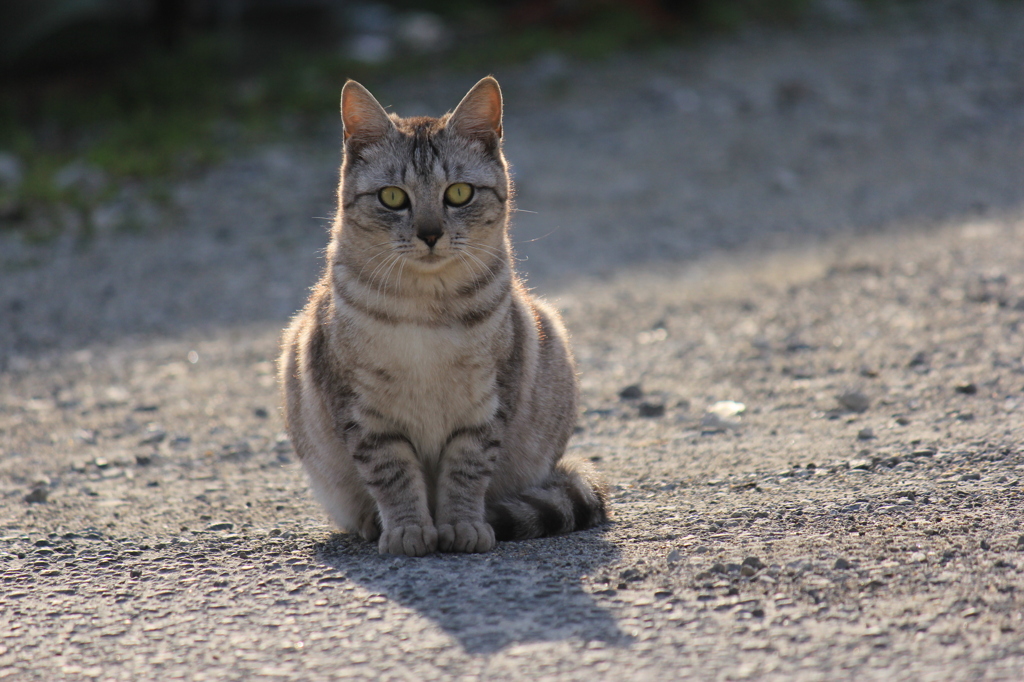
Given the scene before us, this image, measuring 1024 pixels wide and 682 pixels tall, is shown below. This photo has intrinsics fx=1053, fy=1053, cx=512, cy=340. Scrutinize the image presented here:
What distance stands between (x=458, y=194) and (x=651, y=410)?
5.59ft

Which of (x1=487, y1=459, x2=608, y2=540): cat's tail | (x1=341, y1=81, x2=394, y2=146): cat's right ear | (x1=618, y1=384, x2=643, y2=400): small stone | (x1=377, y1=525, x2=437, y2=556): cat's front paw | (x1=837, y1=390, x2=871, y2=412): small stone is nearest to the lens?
(x1=377, y1=525, x2=437, y2=556): cat's front paw

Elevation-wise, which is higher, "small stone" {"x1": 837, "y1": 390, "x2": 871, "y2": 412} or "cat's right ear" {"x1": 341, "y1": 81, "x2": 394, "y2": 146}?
"cat's right ear" {"x1": 341, "y1": 81, "x2": 394, "y2": 146}

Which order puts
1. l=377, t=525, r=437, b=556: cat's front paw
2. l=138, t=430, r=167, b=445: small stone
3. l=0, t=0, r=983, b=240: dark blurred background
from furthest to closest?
1. l=0, t=0, r=983, b=240: dark blurred background
2. l=138, t=430, r=167, b=445: small stone
3. l=377, t=525, r=437, b=556: cat's front paw

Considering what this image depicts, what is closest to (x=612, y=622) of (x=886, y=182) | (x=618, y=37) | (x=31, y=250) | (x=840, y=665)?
(x=840, y=665)

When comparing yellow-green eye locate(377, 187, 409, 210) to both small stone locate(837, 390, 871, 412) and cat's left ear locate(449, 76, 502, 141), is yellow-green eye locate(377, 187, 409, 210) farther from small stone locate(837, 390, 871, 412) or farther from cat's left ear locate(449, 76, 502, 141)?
small stone locate(837, 390, 871, 412)

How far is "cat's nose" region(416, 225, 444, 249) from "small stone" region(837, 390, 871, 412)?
6.70 ft

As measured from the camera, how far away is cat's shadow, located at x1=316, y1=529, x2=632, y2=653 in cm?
246

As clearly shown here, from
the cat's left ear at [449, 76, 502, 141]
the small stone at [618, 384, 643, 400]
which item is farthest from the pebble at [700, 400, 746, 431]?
the cat's left ear at [449, 76, 502, 141]

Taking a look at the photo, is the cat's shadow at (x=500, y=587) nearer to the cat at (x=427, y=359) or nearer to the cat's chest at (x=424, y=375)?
the cat at (x=427, y=359)

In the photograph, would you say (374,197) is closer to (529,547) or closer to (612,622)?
(529,547)

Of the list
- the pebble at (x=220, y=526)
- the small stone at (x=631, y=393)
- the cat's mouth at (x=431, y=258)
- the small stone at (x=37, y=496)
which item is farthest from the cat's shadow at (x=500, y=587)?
the small stone at (x=631, y=393)

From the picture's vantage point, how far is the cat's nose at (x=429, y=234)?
305cm

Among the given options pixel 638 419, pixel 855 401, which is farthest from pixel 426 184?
pixel 855 401

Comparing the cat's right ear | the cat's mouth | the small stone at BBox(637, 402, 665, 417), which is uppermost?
the cat's right ear
